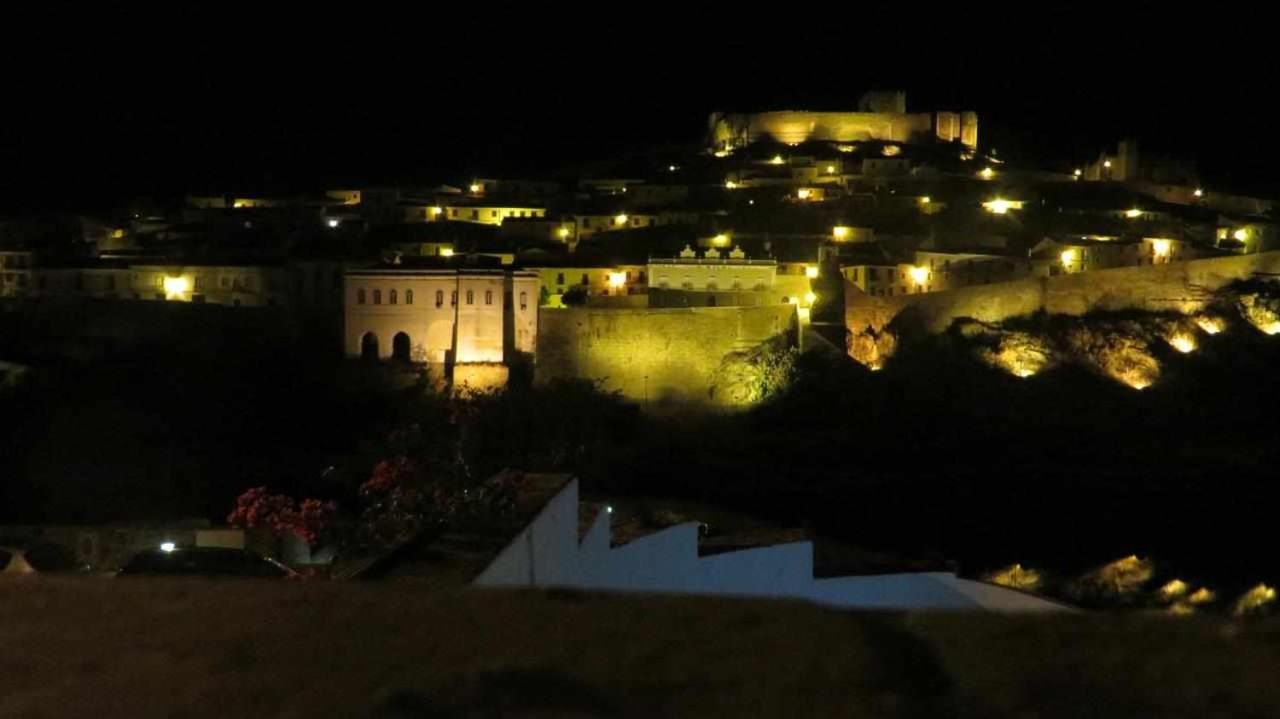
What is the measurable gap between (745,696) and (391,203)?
4564 centimetres

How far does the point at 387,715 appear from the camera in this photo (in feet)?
4.75

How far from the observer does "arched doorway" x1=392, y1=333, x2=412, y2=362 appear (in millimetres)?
30812

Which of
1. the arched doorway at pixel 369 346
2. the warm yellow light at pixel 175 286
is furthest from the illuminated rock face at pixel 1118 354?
the warm yellow light at pixel 175 286

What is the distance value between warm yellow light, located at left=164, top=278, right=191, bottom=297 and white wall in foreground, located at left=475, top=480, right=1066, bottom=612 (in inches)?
1104

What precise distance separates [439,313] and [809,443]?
855 centimetres

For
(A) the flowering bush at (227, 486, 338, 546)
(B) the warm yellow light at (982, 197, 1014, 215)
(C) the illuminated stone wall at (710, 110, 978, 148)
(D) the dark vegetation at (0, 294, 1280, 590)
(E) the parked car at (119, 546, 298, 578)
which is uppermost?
(C) the illuminated stone wall at (710, 110, 978, 148)

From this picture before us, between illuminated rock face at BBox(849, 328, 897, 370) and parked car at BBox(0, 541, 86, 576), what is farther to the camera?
illuminated rock face at BBox(849, 328, 897, 370)

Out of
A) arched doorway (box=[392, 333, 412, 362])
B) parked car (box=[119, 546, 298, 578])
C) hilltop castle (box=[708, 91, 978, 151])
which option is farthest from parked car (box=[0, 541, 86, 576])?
hilltop castle (box=[708, 91, 978, 151])

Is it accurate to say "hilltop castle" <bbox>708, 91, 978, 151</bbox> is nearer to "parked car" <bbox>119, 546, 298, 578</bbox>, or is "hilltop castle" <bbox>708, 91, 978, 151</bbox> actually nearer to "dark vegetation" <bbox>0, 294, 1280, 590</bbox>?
"dark vegetation" <bbox>0, 294, 1280, 590</bbox>

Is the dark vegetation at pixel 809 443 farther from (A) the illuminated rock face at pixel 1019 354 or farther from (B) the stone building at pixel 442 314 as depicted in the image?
(B) the stone building at pixel 442 314

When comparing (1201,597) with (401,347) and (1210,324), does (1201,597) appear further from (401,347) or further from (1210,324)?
(401,347)

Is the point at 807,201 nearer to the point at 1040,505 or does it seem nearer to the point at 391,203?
the point at 391,203

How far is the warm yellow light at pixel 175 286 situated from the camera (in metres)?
35.5

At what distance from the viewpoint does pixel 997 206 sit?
4528cm
